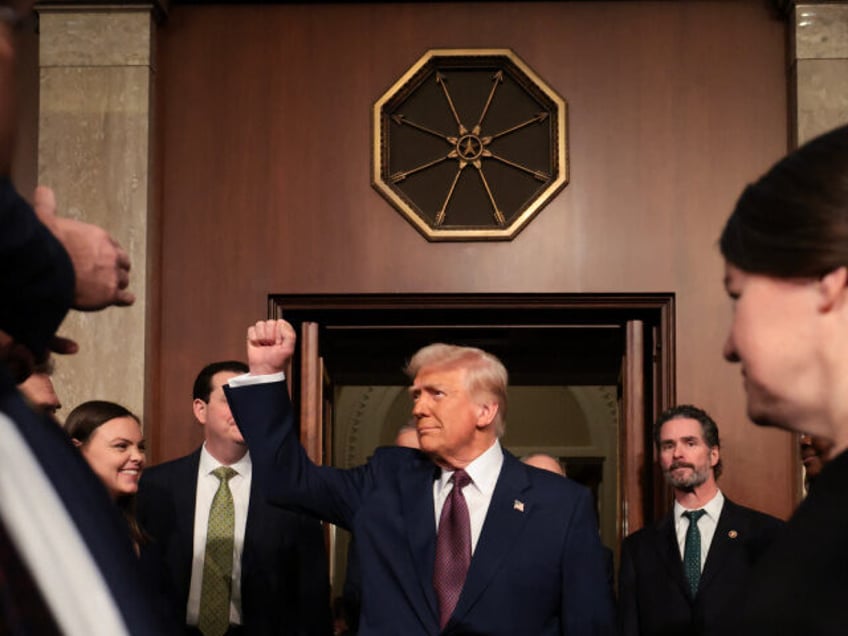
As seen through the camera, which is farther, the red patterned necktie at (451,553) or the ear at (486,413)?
the ear at (486,413)

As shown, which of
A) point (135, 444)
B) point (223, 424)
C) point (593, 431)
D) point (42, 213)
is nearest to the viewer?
point (42, 213)

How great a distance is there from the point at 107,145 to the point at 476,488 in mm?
2972

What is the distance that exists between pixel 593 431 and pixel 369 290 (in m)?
6.82

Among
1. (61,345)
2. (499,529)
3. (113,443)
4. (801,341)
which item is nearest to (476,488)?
(499,529)

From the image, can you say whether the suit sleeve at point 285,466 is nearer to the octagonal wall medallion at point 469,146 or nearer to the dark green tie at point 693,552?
the dark green tie at point 693,552

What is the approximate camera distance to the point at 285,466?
3.95 metres

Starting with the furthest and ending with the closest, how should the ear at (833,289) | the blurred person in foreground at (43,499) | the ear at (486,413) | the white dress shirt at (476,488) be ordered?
the ear at (486,413)
the white dress shirt at (476,488)
the ear at (833,289)
the blurred person in foreground at (43,499)

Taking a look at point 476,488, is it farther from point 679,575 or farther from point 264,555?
point 679,575

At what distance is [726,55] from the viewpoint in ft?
21.5

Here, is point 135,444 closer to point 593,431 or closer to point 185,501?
point 185,501

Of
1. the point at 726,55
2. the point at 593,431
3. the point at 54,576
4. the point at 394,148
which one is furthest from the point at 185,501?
the point at 593,431

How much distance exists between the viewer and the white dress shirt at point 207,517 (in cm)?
483

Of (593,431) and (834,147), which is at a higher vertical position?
(834,147)

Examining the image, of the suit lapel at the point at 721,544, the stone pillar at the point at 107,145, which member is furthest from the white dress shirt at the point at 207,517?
the suit lapel at the point at 721,544
